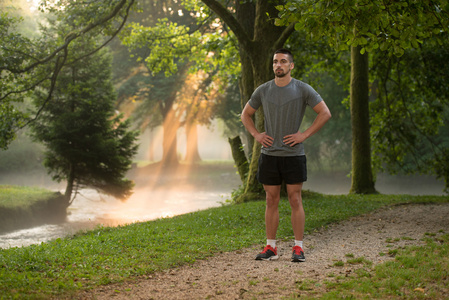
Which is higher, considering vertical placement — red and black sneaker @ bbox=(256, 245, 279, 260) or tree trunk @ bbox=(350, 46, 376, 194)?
tree trunk @ bbox=(350, 46, 376, 194)

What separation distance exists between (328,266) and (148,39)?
635 inches

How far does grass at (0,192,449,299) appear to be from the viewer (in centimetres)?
532

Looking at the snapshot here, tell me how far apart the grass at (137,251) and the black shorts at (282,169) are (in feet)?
4.51

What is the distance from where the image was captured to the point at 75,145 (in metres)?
20.3

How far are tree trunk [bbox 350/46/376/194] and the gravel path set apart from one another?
22.1ft

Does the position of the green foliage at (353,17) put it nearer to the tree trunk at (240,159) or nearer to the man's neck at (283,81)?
the man's neck at (283,81)

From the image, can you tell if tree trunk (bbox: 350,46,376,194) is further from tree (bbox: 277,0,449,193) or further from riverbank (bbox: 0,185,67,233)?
riverbank (bbox: 0,185,67,233)

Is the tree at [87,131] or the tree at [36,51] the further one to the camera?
the tree at [87,131]

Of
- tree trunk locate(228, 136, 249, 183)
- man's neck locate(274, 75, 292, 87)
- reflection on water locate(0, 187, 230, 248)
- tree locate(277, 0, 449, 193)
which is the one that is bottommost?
reflection on water locate(0, 187, 230, 248)

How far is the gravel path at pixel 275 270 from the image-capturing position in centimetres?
523

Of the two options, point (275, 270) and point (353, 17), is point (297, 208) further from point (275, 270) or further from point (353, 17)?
point (353, 17)

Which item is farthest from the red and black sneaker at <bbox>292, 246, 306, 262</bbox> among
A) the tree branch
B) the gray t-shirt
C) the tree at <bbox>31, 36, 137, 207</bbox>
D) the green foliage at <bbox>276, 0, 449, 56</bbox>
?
Answer: the tree at <bbox>31, 36, 137, 207</bbox>

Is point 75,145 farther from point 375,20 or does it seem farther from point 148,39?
point 375,20

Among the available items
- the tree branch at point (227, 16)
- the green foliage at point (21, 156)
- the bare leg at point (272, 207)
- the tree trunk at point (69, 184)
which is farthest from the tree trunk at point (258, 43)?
the green foliage at point (21, 156)
